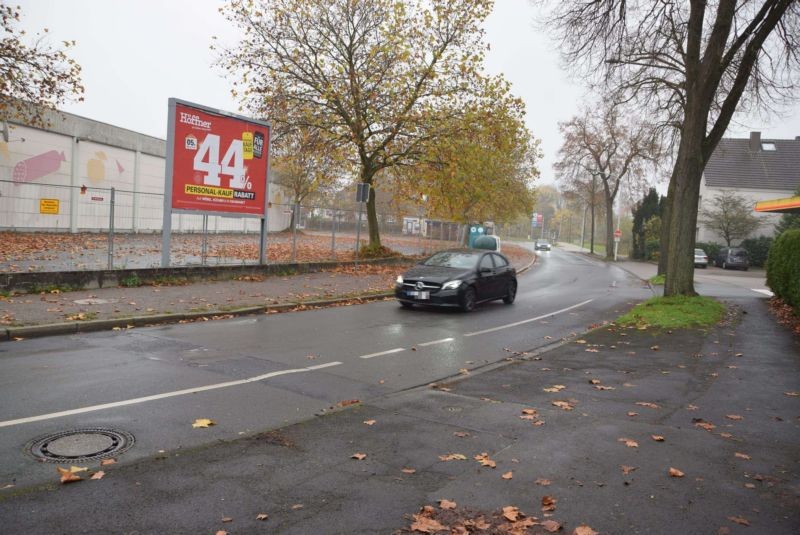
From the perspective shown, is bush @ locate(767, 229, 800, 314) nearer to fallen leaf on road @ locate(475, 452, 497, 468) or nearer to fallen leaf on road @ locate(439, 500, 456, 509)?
fallen leaf on road @ locate(475, 452, 497, 468)

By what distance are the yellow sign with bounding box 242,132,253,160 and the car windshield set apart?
243 inches

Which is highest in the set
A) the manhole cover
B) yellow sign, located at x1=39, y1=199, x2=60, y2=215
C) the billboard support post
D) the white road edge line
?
the billboard support post

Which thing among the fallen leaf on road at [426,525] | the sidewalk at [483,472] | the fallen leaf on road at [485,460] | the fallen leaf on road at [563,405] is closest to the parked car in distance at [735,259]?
Result: the sidewalk at [483,472]

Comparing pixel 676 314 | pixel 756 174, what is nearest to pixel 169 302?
pixel 676 314

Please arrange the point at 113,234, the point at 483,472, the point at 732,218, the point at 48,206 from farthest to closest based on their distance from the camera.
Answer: the point at 732,218
the point at 48,206
the point at 113,234
the point at 483,472

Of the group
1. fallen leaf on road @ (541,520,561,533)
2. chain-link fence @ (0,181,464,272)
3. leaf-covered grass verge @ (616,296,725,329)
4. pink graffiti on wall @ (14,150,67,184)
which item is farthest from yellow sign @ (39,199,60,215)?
fallen leaf on road @ (541,520,561,533)

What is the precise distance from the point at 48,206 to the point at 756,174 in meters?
57.8

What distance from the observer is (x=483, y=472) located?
4566mm

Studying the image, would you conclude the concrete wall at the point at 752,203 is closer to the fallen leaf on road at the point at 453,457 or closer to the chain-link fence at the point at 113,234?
the chain-link fence at the point at 113,234

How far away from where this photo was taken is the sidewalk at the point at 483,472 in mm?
3717

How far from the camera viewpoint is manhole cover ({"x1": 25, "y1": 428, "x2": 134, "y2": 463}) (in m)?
4.51

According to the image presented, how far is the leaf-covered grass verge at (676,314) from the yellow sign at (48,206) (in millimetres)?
14052

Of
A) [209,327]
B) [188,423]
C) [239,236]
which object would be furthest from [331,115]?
[188,423]

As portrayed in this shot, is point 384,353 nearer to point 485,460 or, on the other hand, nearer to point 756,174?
point 485,460
